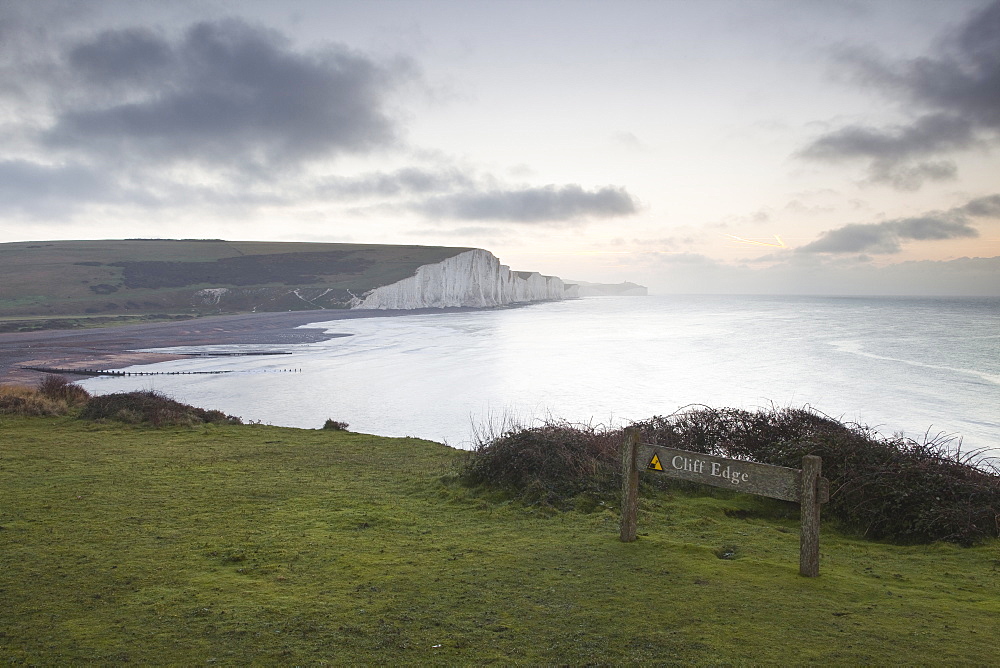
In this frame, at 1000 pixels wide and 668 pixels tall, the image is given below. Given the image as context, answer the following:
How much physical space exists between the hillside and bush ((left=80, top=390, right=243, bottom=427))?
88.7 metres

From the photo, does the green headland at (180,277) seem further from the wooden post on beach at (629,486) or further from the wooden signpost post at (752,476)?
the wooden signpost post at (752,476)

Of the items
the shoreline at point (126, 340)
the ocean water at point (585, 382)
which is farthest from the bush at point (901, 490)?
the shoreline at point (126, 340)

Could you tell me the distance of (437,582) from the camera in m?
5.74

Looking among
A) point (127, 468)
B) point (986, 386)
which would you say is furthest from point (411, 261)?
point (127, 468)

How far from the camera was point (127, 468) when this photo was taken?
10.2 meters

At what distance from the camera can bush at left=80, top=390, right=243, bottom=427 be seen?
15406 mm

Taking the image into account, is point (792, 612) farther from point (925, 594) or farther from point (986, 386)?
point (986, 386)

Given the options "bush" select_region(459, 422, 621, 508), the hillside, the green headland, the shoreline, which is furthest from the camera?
the hillside

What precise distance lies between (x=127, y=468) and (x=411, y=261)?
152628mm

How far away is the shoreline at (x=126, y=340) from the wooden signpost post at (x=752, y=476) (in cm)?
3237

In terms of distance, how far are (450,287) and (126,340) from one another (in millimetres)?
84073

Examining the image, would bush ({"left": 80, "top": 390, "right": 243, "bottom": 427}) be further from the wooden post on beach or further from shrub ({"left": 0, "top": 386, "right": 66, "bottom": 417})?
the wooden post on beach

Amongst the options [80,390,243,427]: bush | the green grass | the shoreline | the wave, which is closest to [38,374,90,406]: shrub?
[80,390,243,427]: bush

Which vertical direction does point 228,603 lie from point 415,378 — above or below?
above
